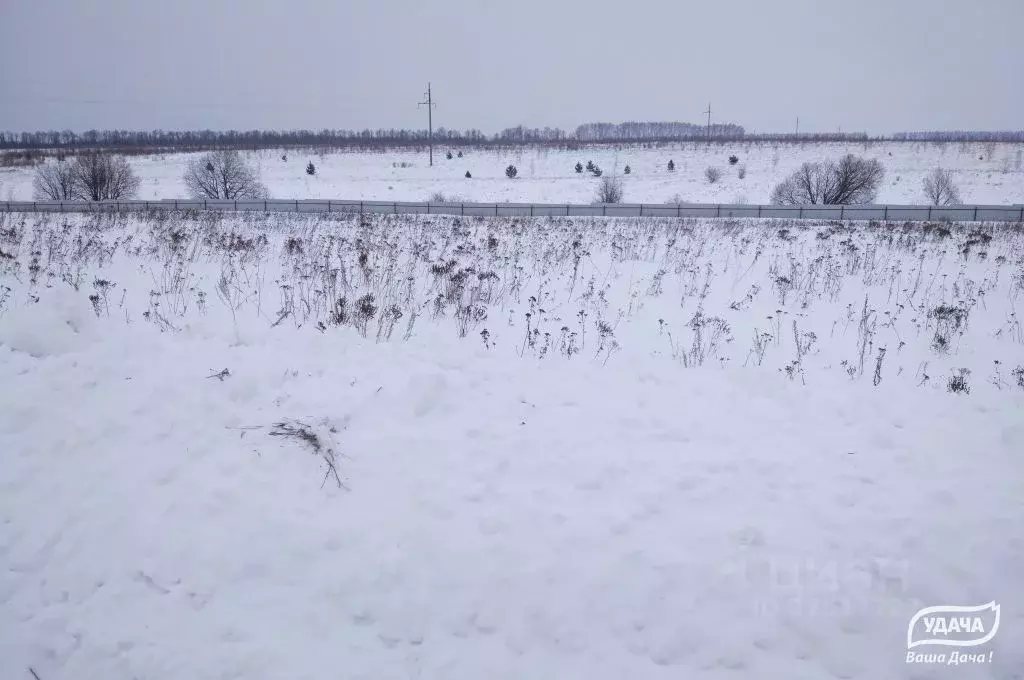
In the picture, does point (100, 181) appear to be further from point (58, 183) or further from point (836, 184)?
point (836, 184)

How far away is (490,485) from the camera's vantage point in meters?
4.60

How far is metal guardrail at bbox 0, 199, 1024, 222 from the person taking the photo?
23953 mm

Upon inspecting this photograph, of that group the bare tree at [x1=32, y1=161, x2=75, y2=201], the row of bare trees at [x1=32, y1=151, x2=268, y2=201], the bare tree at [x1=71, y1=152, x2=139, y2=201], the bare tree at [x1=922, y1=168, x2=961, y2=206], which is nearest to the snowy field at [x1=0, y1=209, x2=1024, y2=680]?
the bare tree at [x1=71, y1=152, x2=139, y2=201]

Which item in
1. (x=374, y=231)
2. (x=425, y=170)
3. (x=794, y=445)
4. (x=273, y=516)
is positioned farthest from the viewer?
(x=425, y=170)

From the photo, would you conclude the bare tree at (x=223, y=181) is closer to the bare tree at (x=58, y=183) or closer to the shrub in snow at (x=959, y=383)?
the bare tree at (x=58, y=183)

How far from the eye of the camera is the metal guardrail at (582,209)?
2395cm

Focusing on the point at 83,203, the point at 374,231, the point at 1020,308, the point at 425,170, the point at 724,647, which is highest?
the point at 425,170

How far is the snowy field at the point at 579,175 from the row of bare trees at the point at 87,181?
1973mm

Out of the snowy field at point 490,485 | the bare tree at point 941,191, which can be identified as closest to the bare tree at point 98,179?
the snowy field at point 490,485

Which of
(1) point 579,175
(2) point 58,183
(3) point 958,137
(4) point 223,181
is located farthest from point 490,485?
(3) point 958,137

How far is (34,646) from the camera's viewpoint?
340 cm

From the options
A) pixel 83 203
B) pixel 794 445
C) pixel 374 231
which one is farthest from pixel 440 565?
pixel 83 203

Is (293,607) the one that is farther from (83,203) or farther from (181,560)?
(83,203)

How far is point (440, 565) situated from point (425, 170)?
Result: 2114 inches
